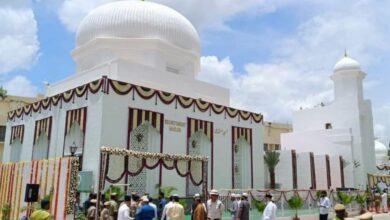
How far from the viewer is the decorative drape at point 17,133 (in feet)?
74.1

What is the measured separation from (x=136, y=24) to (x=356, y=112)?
61.3 ft

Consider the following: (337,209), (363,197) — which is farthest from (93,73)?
(337,209)

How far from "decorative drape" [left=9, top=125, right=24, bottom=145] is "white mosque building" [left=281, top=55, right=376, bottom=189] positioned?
67.9 ft

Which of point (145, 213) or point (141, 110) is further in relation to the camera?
point (141, 110)

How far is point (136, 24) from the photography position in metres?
23.6

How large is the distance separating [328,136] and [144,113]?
1747cm

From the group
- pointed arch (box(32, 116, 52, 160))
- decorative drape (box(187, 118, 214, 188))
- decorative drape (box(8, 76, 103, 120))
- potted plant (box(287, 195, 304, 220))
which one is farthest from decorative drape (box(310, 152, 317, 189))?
pointed arch (box(32, 116, 52, 160))

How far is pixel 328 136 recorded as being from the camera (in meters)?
30.4

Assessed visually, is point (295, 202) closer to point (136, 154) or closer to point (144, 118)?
point (136, 154)

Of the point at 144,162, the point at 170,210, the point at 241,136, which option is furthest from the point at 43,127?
the point at 170,210

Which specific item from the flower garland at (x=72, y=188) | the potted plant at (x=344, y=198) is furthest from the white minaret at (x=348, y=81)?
the flower garland at (x=72, y=188)

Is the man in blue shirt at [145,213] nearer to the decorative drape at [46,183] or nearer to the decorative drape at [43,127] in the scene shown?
the decorative drape at [46,183]

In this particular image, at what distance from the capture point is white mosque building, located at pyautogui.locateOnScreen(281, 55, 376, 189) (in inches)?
1169

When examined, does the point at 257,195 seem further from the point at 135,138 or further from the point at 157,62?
the point at 157,62
